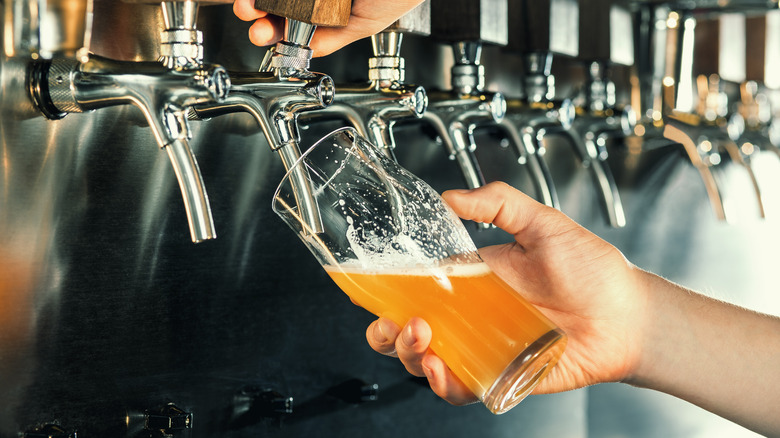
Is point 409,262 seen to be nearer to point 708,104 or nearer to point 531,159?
point 531,159

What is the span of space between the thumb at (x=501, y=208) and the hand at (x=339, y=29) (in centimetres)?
19

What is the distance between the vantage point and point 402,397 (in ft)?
3.97

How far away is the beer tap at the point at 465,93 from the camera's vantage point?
104 cm

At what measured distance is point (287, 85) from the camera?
76cm

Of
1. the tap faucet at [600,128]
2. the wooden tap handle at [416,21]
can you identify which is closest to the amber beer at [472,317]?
the wooden tap handle at [416,21]

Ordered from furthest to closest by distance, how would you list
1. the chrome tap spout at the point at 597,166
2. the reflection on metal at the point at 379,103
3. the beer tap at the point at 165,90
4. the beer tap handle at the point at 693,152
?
the beer tap handle at the point at 693,152
the chrome tap spout at the point at 597,166
the reflection on metal at the point at 379,103
the beer tap at the point at 165,90

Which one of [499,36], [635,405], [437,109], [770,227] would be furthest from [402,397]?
[770,227]

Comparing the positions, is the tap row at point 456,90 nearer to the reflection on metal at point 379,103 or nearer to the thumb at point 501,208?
the reflection on metal at point 379,103

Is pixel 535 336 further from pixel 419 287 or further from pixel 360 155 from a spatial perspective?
pixel 360 155

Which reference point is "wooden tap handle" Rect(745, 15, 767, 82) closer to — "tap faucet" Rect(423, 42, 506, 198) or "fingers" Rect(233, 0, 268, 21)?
"tap faucet" Rect(423, 42, 506, 198)

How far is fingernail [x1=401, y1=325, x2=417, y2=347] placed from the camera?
697mm

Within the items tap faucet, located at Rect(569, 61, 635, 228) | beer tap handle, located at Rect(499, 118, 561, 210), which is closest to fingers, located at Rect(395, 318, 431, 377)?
beer tap handle, located at Rect(499, 118, 561, 210)

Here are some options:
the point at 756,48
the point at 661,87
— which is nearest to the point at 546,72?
the point at 661,87

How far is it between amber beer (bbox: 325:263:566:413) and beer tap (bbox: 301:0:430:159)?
26 cm
